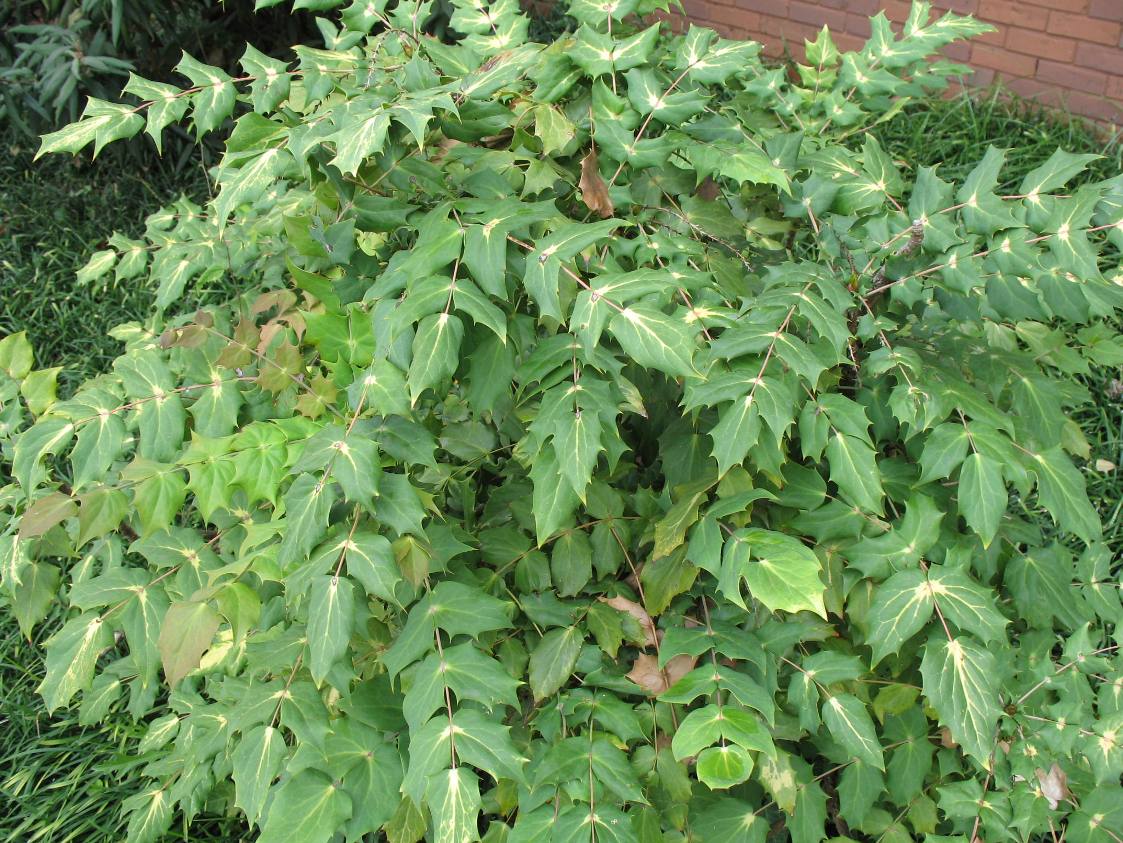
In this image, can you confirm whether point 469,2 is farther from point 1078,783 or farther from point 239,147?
point 1078,783

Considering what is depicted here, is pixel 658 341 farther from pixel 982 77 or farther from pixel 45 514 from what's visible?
pixel 982 77

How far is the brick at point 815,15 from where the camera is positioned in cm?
461

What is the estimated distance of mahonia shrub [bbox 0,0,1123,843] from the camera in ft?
4.75

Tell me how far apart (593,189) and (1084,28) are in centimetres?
334

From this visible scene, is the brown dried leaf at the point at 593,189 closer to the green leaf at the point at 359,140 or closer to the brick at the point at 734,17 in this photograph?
the green leaf at the point at 359,140

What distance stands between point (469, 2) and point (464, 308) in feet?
3.21

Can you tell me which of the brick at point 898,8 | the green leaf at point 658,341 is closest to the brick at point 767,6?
the brick at point 898,8

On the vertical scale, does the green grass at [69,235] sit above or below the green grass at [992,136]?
below

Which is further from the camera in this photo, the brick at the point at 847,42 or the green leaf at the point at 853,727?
the brick at the point at 847,42

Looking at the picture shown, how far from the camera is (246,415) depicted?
1.94m

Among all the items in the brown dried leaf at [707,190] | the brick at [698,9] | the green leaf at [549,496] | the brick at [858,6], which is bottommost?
the brick at [698,9]

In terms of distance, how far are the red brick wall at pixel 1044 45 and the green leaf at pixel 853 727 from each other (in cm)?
345

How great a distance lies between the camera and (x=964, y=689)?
1494mm

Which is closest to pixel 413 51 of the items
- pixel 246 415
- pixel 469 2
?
pixel 469 2
